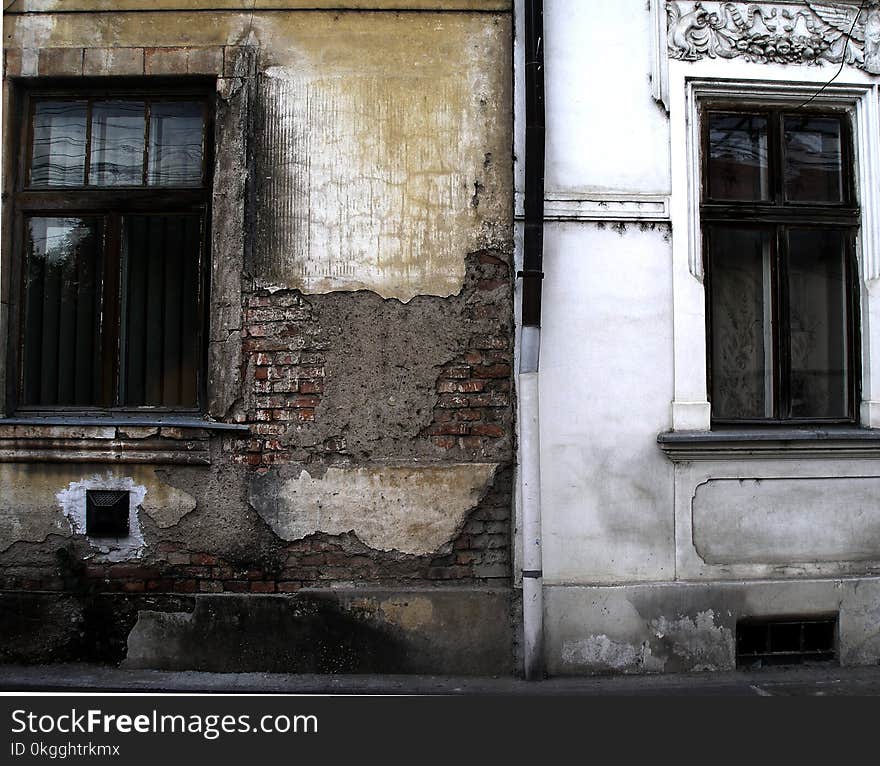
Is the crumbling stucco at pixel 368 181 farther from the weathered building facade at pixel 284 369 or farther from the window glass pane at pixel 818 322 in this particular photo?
the window glass pane at pixel 818 322

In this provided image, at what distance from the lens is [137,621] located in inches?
183

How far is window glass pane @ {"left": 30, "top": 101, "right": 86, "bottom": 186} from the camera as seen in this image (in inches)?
198

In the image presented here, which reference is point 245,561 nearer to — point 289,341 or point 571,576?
point 289,341

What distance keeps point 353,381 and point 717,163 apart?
2624 millimetres

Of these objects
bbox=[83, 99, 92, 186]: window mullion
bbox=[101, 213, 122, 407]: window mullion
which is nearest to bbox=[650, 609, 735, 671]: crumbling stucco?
bbox=[101, 213, 122, 407]: window mullion

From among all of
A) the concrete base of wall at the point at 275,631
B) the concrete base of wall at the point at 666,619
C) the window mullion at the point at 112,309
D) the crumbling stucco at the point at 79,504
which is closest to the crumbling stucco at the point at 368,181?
the window mullion at the point at 112,309

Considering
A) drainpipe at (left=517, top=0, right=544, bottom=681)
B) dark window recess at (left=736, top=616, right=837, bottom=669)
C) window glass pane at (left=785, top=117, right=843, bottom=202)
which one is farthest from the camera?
window glass pane at (left=785, top=117, right=843, bottom=202)

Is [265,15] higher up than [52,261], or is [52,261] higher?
[265,15]

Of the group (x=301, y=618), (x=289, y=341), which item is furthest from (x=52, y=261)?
(x=301, y=618)

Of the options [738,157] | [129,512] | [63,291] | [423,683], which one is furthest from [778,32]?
[129,512]

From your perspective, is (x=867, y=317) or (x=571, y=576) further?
(x=867, y=317)

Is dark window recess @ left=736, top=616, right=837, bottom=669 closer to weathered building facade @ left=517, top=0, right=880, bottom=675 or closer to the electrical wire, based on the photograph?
weathered building facade @ left=517, top=0, right=880, bottom=675

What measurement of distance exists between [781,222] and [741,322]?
0.66 m

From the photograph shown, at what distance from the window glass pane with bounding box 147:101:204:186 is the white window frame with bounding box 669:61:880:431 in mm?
2885
